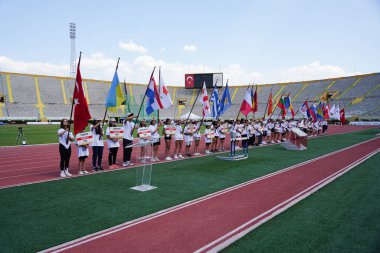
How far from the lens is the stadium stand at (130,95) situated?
175 feet

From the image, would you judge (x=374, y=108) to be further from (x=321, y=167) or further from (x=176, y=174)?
(x=176, y=174)

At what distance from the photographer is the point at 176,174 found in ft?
31.3

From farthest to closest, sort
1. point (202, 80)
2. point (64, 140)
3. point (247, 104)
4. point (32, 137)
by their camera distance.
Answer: point (202, 80) → point (32, 137) → point (247, 104) → point (64, 140)

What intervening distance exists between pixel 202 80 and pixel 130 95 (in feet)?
53.0

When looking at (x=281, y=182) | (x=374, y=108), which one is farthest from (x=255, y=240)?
(x=374, y=108)

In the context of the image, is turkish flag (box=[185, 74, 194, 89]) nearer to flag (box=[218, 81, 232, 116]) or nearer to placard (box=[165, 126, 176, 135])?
flag (box=[218, 81, 232, 116])

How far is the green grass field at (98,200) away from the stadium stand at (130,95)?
42.6 metres

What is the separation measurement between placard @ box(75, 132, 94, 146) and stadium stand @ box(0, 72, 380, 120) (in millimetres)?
41615

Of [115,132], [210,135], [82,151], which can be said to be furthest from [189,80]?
[82,151]

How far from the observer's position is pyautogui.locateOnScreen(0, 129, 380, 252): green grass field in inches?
188

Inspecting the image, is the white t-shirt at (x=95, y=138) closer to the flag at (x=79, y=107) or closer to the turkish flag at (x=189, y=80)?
the flag at (x=79, y=107)

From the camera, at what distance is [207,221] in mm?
5375

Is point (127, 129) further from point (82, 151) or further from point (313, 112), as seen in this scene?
point (313, 112)

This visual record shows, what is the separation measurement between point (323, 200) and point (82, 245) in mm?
4965
